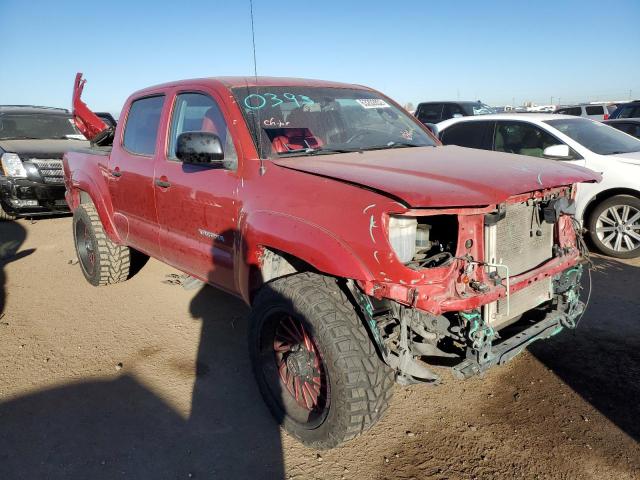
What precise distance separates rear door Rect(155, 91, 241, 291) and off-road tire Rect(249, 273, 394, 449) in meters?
0.70

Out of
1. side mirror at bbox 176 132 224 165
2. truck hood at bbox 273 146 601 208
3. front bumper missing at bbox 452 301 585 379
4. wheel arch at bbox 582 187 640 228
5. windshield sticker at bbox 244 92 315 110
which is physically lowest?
front bumper missing at bbox 452 301 585 379

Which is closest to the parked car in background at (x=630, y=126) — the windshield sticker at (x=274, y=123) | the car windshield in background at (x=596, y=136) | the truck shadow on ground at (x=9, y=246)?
the car windshield in background at (x=596, y=136)

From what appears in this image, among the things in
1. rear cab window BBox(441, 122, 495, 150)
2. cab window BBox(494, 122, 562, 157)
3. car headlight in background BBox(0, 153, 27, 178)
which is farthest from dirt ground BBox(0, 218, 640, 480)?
car headlight in background BBox(0, 153, 27, 178)

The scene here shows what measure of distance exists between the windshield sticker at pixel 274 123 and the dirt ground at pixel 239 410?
1.74m

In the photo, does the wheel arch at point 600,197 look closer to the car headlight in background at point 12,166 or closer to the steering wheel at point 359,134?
the steering wheel at point 359,134

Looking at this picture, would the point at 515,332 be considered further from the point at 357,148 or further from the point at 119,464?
the point at 119,464

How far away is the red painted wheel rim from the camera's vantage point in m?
2.74

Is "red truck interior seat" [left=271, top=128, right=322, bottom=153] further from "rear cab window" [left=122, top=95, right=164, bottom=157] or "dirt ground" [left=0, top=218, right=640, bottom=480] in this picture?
"dirt ground" [left=0, top=218, right=640, bottom=480]

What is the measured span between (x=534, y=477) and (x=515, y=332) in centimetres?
75

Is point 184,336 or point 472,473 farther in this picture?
point 184,336

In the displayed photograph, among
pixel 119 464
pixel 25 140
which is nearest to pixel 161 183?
pixel 119 464

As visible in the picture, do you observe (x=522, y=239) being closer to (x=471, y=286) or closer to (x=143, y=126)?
(x=471, y=286)

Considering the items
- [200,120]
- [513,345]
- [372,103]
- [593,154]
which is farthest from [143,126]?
[593,154]

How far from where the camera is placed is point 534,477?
2.48 metres
